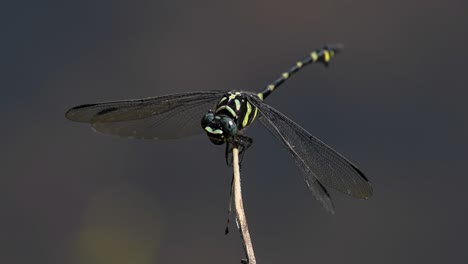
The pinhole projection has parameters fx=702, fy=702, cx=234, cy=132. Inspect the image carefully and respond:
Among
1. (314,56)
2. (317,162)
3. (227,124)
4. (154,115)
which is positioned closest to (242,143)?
(227,124)

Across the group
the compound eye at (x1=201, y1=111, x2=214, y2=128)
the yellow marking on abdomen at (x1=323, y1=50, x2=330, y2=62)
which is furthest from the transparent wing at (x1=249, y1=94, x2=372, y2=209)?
the yellow marking on abdomen at (x1=323, y1=50, x2=330, y2=62)

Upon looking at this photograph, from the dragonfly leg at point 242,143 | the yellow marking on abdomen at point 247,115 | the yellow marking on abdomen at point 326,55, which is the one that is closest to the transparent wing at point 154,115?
the yellow marking on abdomen at point 247,115

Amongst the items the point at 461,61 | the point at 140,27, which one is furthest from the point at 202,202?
the point at 461,61

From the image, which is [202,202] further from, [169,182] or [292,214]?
[292,214]

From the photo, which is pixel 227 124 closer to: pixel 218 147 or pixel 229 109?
pixel 229 109

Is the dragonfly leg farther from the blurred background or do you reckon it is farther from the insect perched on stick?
the blurred background

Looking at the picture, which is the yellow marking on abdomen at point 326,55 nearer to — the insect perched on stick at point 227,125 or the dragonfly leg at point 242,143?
the insect perched on stick at point 227,125

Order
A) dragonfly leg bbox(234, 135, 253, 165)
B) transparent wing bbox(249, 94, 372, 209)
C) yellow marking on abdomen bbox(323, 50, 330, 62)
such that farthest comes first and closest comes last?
yellow marking on abdomen bbox(323, 50, 330, 62)
dragonfly leg bbox(234, 135, 253, 165)
transparent wing bbox(249, 94, 372, 209)

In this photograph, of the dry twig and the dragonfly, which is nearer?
the dry twig
